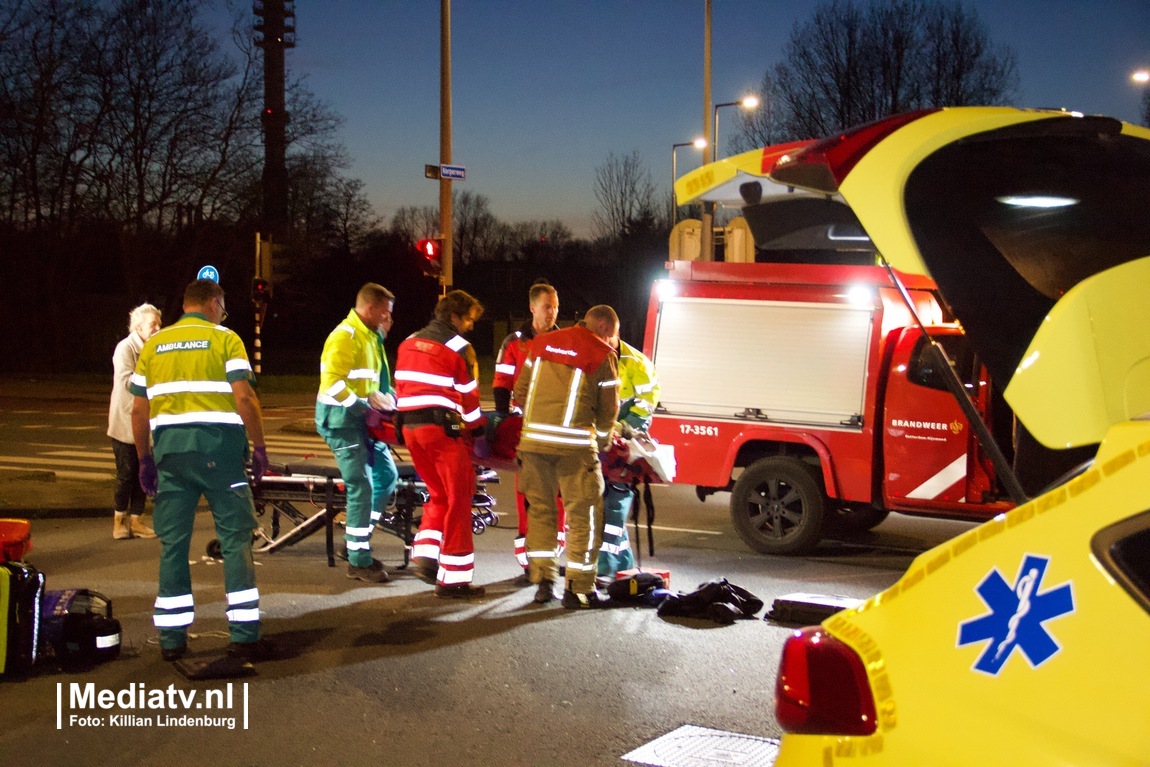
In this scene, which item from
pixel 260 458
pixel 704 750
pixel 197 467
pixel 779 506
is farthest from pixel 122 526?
pixel 704 750

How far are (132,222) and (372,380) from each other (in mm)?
31854

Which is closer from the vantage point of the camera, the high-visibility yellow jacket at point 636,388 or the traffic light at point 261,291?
the high-visibility yellow jacket at point 636,388

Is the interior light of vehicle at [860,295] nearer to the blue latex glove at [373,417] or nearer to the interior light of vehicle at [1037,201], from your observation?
the blue latex glove at [373,417]

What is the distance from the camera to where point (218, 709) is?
17.4 ft

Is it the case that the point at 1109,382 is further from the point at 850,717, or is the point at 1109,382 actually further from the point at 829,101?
the point at 829,101

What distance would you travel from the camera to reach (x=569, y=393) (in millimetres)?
7344

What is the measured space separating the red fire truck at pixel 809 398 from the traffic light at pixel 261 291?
9973 mm

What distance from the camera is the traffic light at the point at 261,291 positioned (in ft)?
60.2

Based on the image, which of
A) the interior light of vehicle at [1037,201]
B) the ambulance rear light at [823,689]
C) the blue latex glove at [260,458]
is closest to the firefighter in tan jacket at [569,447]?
the blue latex glove at [260,458]

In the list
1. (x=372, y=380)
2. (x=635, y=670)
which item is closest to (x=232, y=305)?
(x=372, y=380)

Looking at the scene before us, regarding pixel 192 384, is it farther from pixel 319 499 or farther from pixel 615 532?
pixel 615 532

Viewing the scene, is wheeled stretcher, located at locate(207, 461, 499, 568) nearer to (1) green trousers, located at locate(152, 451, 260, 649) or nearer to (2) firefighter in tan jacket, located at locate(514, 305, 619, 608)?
(2) firefighter in tan jacket, located at locate(514, 305, 619, 608)

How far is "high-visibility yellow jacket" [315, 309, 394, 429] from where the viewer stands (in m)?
8.05

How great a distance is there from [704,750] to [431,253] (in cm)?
1194
